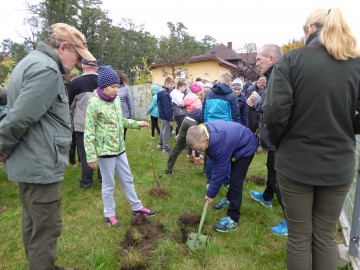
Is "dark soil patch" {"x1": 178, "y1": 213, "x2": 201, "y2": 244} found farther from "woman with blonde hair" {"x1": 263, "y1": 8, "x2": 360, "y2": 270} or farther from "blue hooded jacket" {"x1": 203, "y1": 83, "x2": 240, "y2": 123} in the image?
"blue hooded jacket" {"x1": 203, "y1": 83, "x2": 240, "y2": 123}

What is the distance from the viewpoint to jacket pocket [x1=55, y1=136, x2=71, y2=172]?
79.7 inches

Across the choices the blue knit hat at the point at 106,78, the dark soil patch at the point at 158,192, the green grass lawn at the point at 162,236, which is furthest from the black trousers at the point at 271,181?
the blue knit hat at the point at 106,78

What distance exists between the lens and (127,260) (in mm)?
2648

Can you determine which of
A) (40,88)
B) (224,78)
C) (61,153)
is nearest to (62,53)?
(40,88)

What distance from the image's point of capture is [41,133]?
1950mm

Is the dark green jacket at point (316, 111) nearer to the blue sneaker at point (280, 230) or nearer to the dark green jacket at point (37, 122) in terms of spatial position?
the dark green jacket at point (37, 122)

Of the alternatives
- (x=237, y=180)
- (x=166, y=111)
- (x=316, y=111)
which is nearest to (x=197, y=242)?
(x=237, y=180)

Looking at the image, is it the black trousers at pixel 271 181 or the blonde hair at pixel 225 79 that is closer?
the black trousers at pixel 271 181

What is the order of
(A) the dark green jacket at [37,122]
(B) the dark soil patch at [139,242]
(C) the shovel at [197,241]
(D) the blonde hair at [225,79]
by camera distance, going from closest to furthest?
(A) the dark green jacket at [37,122] < (B) the dark soil patch at [139,242] < (C) the shovel at [197,241] < (D) the blonde hair at [225,79]

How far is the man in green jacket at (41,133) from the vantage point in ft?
6.00

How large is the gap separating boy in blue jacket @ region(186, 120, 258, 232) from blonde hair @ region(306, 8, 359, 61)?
147 centimetres

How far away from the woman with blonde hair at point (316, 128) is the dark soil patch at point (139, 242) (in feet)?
4.48

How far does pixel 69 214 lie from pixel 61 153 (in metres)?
2.04

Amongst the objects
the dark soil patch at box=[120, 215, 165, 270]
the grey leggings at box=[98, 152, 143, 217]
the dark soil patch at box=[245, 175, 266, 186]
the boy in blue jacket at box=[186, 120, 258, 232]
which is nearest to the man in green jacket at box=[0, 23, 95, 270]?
the dark soil patch at box=[120, 215, 165, 270]
